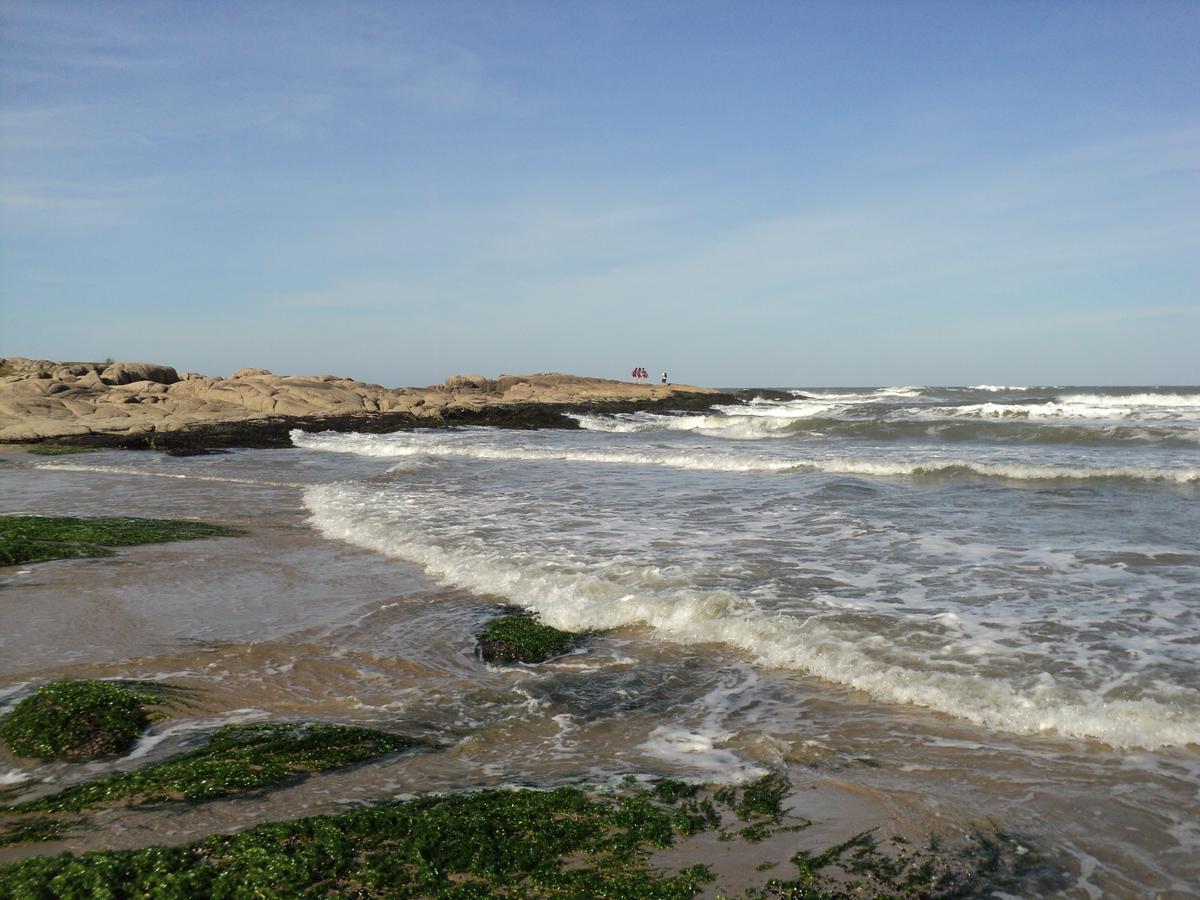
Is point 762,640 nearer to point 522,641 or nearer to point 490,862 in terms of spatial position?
point 522,641

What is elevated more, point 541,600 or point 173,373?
point 173,373

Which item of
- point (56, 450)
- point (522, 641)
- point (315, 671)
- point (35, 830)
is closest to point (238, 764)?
point (35, 830)

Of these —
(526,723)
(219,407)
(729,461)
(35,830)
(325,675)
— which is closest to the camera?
(35,830)

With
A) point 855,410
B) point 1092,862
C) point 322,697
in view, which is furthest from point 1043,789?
point 855,410

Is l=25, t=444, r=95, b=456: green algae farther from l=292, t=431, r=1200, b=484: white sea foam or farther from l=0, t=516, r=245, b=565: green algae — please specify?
l=0, t=516, r=245, b=565: green algae

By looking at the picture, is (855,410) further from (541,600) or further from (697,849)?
(697,849)

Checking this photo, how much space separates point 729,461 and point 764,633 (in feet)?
42.5

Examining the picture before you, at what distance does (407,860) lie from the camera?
116 inches

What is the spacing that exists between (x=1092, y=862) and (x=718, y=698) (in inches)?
83.7

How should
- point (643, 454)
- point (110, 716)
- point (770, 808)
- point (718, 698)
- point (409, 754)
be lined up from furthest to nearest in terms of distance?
point (643, 454)
point (718, 698)
point (110, 716)
point (409, 754)
point (770, 808)

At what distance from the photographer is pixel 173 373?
124 ft

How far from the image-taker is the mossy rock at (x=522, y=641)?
5.61 meters

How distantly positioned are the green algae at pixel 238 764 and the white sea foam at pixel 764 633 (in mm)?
1613

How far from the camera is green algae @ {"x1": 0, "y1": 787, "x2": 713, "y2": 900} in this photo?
108 inches
